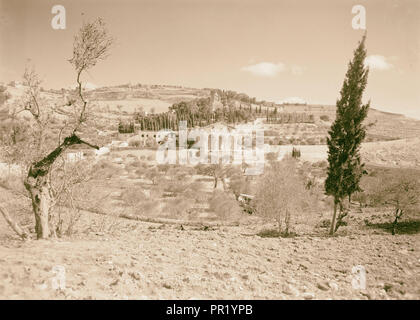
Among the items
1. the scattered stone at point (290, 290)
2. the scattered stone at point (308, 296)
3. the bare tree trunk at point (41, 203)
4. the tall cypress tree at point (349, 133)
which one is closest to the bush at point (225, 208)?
the tall cypress tree at point (349, 133)

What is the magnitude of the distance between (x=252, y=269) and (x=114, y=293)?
349 cm

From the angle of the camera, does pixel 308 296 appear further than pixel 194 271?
No

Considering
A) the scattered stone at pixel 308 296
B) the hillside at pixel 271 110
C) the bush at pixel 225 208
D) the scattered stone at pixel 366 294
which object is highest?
the hillside at pixel 271 110

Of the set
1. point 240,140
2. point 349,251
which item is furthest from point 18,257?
point 240,140

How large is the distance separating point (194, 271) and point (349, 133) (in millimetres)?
10370

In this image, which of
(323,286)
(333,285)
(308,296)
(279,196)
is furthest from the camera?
(279,196)

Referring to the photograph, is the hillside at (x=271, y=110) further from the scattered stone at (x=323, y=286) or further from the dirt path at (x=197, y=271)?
the scattered stone at (x=323, y=286)

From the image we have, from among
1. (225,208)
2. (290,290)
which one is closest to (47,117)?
(290,290)

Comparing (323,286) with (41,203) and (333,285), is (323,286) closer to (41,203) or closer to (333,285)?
(333,285)

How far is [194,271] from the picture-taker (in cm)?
647

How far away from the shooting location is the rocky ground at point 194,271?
5.16m

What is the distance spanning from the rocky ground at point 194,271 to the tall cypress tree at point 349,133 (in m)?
4.23

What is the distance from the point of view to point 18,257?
5.82 m

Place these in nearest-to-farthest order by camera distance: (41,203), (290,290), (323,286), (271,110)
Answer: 1. (290,290)
2. (323,286)
3. (41,203)
4. (271,110)
